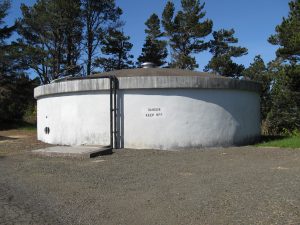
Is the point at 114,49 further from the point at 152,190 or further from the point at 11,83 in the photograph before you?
the point at 152,190

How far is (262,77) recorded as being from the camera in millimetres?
27625

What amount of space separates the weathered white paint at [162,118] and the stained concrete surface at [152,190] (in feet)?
6.16

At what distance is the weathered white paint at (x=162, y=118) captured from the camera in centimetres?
1334

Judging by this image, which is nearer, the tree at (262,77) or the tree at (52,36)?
the tree at (262,77)

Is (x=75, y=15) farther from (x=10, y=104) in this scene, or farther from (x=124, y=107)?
(x=124, y=107)

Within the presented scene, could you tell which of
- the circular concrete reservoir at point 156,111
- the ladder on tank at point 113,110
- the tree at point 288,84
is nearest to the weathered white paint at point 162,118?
the circular concrete reservoir at point 156,111

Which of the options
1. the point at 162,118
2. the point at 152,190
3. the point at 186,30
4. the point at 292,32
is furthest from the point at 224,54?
the point at 152,190

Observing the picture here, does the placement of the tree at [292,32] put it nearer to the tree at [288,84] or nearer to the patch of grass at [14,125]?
the tree at [288,84]

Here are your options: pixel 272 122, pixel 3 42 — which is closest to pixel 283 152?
pixel 272 122

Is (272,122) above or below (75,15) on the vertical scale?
below

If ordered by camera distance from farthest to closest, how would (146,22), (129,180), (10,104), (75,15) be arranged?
1. (146,22)
2. (75,15)
3. (10,104)
4. (129,180)

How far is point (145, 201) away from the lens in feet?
21.0

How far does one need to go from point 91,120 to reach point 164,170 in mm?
5284

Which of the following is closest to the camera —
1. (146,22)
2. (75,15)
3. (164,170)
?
(164,170)
